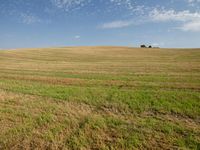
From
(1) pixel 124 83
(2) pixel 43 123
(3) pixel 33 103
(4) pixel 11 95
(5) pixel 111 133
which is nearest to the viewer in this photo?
(5) pixel 111 133

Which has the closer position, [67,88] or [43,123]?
[43,123]

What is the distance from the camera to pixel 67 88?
14.9m

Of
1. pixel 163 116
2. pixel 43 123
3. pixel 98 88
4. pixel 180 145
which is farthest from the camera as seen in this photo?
pixel 98 88

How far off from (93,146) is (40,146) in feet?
6.99

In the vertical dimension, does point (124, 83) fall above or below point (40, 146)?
above

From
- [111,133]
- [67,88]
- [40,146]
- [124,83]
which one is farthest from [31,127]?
[124,83]

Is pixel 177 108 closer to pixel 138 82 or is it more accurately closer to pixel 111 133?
pixel 111 133

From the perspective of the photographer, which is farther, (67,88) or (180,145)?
(67,88)

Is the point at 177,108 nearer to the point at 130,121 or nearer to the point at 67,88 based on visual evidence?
the point at 130,121

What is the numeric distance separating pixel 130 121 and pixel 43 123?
165 inches

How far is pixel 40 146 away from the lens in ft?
27.0

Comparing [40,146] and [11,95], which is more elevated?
[11,95]

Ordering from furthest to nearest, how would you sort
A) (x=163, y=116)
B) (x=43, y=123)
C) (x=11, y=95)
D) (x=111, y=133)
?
(x=11, y=95)
(x=163, y=116)
(x=43, y=123)
(x=111, y=133)

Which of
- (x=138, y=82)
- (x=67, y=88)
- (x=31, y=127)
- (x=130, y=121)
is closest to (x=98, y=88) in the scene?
(x=67, y=88)
